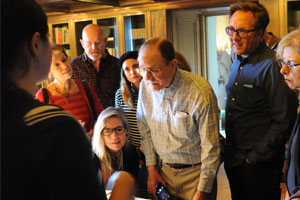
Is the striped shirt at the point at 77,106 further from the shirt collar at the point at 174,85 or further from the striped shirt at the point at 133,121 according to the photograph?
the shirt collar at the point at 174,85

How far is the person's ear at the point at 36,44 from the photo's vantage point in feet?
2.22

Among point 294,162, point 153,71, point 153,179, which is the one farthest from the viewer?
point 153,179

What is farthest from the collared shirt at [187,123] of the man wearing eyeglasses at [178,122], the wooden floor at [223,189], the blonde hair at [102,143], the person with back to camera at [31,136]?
the wooden floor at [223,189]

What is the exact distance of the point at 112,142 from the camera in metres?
2.32

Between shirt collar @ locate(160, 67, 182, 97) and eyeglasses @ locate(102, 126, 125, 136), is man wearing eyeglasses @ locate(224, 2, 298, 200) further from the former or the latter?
eyeglasses @ locate(102, 126, 125, 136)

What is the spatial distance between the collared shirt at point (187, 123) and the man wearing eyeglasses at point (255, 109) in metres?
0.24

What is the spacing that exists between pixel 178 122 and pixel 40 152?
144 cm

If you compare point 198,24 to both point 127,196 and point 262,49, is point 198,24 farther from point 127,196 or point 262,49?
point 127,196

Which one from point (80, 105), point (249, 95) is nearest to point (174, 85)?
point (249, 95)

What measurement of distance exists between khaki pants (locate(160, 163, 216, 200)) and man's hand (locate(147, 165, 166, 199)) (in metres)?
0.04

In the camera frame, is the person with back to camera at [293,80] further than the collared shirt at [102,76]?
No

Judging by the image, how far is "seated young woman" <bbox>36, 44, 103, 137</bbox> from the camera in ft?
7.62

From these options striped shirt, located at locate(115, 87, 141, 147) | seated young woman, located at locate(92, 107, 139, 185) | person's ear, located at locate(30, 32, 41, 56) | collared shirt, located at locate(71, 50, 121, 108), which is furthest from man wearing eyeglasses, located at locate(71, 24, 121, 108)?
person's ear, located at locate(30, 32, 41, 56)

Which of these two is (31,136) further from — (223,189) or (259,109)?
(223,189)
